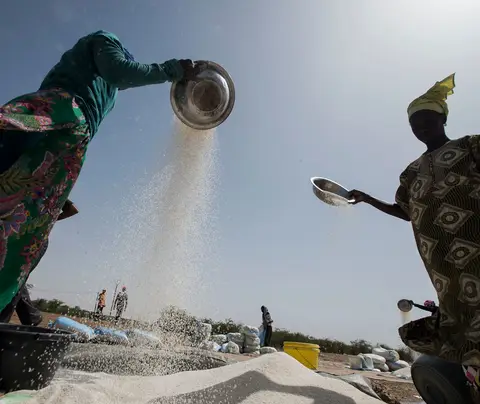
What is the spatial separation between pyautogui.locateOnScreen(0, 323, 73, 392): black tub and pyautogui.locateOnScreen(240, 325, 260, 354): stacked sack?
21.0 feet

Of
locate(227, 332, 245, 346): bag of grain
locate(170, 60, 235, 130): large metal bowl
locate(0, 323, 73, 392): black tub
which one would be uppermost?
locate(170, 60, 235, 130): large metal bowl

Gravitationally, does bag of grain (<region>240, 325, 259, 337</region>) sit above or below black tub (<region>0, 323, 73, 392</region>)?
above

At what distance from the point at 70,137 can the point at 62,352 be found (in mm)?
1198

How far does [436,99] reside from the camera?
70.4 inches

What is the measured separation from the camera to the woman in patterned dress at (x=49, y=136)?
1292 millimetres

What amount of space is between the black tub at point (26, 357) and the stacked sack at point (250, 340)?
6387 mm

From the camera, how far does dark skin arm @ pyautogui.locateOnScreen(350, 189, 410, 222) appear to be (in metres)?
1.92

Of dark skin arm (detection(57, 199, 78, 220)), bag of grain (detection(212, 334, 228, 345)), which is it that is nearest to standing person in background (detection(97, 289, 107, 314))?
bag of grain (detection(212, 334, 228, 345))

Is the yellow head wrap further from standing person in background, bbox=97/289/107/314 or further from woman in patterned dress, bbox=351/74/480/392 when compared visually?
standing person in background, bbox=97/289/107/314

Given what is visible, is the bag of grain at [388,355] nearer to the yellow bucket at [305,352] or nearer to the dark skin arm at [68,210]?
the yellow bucket at [305,352]

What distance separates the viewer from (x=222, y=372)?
244 centimetres

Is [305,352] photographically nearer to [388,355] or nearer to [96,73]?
[96,73]

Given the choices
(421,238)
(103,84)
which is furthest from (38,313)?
(421,238)

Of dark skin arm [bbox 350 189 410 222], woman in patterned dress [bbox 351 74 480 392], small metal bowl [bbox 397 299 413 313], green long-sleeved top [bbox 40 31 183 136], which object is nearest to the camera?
woman in patterned dress [bbox 351 74 480 392]
